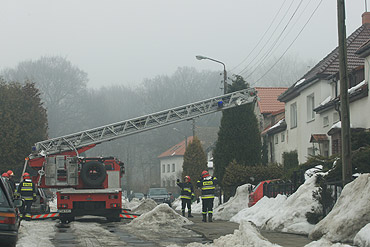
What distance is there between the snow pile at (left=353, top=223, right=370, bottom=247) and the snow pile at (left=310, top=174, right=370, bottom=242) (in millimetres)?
706

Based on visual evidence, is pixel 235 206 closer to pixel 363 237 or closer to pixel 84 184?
pixel 84 184

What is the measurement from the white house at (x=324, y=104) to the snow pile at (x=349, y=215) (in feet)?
39.7

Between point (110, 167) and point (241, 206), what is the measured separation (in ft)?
18.8

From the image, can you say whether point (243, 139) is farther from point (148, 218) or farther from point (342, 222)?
point (342, 222)

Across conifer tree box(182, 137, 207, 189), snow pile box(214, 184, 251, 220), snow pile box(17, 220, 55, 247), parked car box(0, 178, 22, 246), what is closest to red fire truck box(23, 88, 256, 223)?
snow pile box(17, 220, 55, 247)

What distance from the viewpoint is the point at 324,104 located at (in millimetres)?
29203

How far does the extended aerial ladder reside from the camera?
1042 inches

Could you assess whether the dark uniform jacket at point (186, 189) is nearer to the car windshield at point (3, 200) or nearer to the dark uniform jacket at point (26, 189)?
the dark uniform jacket at point (26, 189)

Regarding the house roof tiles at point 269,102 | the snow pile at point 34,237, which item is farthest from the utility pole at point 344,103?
the house roof tiles at point 269,102

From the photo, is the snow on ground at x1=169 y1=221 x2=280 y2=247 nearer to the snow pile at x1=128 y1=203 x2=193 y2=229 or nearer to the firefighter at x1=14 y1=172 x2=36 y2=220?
the snow pile at x1=128 y1=203 x2=193 y2=229

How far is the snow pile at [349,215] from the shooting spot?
452 inches

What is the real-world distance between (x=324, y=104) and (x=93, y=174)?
12508 millimetres

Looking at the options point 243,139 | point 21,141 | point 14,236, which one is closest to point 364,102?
point 243,139

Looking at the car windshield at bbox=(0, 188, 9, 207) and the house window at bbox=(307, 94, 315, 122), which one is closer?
the car windshield at bbox=(0, 188, 9, 207)
